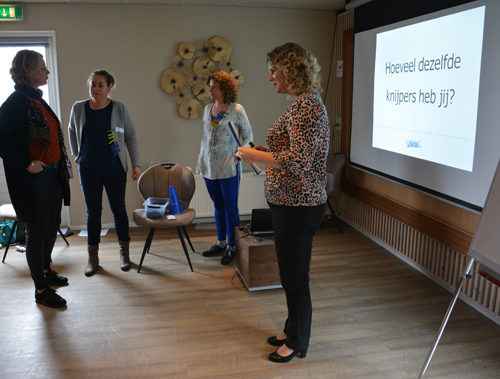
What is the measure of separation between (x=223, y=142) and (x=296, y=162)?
1644 mm

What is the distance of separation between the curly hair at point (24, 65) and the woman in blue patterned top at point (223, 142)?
1275 millimetres

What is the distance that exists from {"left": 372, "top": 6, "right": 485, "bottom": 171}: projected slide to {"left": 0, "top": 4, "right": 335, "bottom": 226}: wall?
4.32 feet

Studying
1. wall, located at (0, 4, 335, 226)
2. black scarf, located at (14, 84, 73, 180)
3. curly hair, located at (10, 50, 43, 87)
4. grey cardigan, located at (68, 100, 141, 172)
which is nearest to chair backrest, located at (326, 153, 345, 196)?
wall, located at (0, 4, 335, 226)

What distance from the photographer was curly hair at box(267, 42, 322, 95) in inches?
79.7

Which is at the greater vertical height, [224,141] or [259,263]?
[224,141]

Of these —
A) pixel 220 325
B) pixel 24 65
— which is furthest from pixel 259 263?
pixel 24 65

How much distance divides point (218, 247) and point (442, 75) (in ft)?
7.39

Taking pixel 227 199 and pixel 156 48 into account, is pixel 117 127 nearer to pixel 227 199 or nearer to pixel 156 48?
pixel 227 199

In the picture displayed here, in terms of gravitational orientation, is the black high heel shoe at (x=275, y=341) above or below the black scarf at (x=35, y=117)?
below

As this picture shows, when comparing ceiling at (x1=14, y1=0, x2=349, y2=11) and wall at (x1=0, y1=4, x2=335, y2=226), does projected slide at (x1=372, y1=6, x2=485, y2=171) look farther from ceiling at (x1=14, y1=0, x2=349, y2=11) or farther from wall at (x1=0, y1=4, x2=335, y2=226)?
wall at (x1=0, y1=4, x2=335, y2=226)

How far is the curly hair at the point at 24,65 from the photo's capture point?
272cm

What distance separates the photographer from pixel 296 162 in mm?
1992


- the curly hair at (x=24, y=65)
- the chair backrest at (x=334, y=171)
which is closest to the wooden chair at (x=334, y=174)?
the chair backrest at (x=334, y=171)

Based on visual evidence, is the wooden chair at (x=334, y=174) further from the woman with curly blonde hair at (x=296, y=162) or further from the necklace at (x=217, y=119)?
the woman with curly blonde hair at (x=296, y=162)
